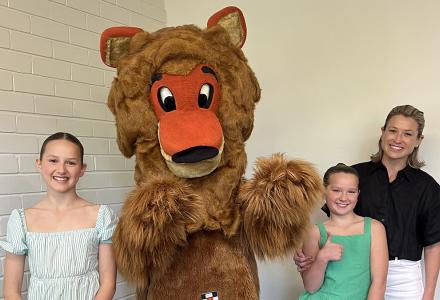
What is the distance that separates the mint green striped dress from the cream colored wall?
1050 mm

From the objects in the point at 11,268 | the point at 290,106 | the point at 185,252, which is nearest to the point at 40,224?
the point at 11,268

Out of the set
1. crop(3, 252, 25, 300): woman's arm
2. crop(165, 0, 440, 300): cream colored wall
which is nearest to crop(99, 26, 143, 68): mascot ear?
crop(3, 252, 25, 300): woman's arm

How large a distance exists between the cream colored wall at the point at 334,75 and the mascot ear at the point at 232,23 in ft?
2.83

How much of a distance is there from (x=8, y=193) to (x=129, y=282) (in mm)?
948

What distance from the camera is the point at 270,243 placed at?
1.28m

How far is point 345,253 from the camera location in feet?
5.00

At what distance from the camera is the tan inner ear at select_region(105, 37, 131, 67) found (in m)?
1.44

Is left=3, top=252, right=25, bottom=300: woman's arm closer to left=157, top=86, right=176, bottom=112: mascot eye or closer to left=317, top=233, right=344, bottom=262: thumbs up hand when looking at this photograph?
left=157, top=86, right=176, bottom=112: mascot eye

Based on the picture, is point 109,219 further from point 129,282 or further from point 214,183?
point 214,183

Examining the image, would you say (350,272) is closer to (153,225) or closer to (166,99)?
(153,225)

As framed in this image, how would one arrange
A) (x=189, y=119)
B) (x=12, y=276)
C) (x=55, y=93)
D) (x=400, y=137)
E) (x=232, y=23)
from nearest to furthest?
(x=189, y=119), (x=12, y=276), (x=232, y=23), (x=400, y=137), (x=55, y=93)

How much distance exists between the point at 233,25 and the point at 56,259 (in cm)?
100

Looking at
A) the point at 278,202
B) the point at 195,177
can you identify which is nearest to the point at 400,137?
the point at 278,202

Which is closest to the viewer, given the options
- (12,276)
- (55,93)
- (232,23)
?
(12,276)
